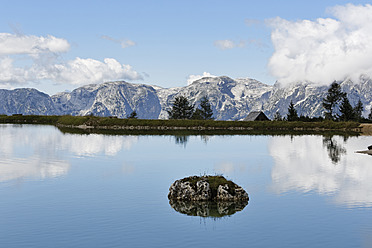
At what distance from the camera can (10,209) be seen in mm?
27375

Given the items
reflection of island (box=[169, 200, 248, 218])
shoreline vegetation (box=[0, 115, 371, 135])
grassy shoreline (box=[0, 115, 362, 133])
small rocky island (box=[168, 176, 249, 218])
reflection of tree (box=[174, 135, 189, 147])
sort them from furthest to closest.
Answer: grassy shoreline (box=[0, 115, 362, 133]), shoreline vegetation (box=[0, 115, 371, 135]), reflection of tree (box=[174, 135, 189, 147]), small rocky island (box=[168, 176, 249, 218]), reflection of island (box=[169, 200, 248, 218])

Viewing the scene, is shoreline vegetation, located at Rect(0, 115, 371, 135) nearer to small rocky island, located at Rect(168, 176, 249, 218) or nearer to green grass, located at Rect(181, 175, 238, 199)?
green grass, located at Rect(181, 175, 238, 199)

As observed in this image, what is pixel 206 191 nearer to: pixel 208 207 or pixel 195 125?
pixel 208 207

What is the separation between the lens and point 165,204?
29.3 m

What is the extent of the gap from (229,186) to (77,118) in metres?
119

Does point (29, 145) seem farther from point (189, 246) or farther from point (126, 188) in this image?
point (189, 246)

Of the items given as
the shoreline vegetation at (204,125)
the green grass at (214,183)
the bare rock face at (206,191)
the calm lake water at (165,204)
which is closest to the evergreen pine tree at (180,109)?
the shoreline vegetation at (204,125)

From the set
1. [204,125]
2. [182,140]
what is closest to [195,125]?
[204,125]

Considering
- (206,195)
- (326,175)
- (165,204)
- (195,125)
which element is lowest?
(165,204)

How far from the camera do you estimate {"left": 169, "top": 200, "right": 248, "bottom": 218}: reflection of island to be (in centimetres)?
2714

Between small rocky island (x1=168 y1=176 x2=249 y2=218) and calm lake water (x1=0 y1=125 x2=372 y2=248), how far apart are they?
0.76 m

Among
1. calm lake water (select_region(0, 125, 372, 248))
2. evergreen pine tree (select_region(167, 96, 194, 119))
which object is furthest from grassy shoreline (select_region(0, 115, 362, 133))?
calm lake water (select_region(0, 125, 372, 248))

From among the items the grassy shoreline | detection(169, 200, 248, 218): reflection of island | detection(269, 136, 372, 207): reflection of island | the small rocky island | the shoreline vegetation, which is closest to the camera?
detection(169, 200, 248, 218): reflection of island

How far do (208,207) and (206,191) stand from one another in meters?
1.75
